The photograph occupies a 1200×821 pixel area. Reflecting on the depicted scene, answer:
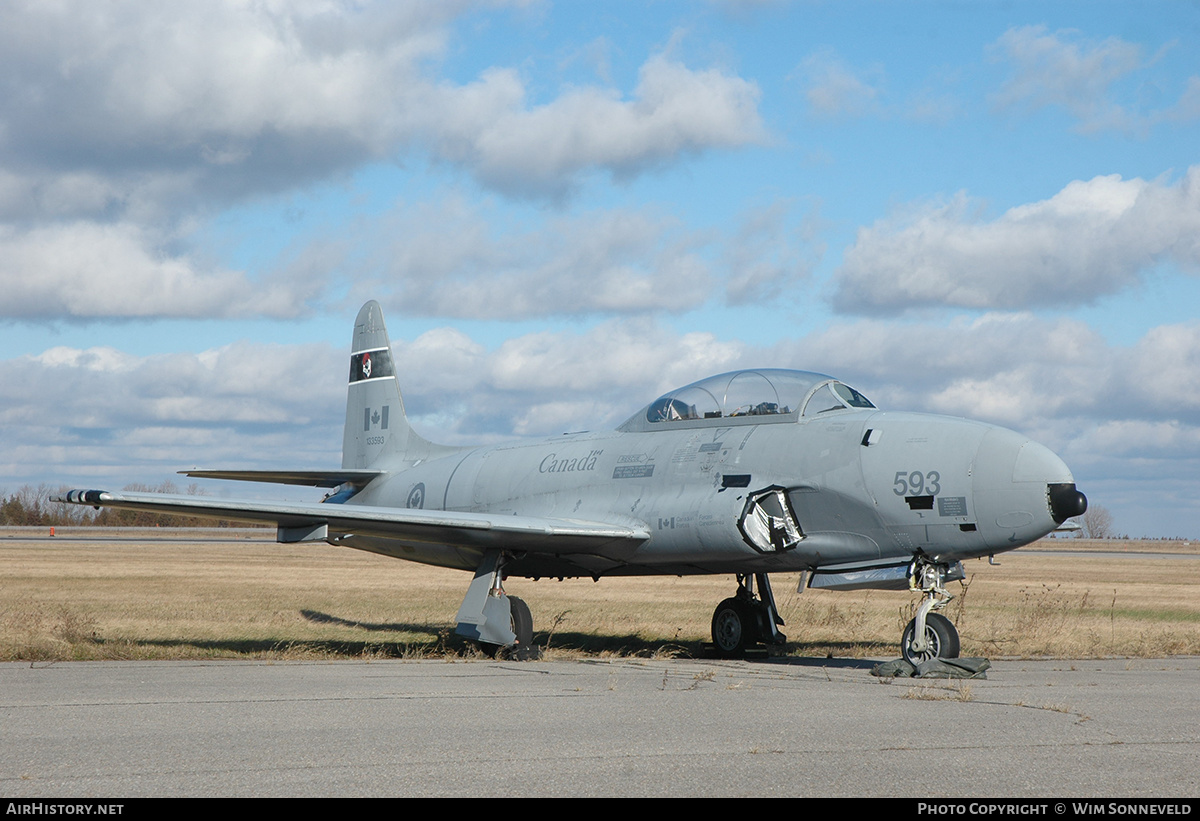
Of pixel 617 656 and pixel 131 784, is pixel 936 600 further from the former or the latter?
pixel 131 784

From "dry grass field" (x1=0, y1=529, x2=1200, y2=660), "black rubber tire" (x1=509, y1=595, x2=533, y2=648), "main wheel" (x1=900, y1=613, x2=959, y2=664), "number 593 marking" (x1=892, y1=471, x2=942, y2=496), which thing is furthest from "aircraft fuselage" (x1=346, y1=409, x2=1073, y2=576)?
"dry grass field" (x1=0, y1=529, x2=1200, y2=660)

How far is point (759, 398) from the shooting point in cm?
1395

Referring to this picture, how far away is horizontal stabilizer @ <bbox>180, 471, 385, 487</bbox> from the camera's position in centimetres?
1715

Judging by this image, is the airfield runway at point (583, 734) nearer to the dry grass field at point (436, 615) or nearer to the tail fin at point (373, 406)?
the dry grass field at point (436, 615)

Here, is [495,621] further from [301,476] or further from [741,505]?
[301,476]

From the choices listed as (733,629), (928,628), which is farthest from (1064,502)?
(733,629)

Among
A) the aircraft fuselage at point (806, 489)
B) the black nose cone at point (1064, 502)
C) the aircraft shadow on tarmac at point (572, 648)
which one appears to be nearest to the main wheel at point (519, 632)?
the aircraft shadow on tarmac at point (572, 648)

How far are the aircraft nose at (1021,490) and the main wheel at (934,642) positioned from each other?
3.82 ft

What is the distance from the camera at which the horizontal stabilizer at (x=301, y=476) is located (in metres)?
17.1

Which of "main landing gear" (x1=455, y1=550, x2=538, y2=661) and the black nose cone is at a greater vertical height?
the black nose cone

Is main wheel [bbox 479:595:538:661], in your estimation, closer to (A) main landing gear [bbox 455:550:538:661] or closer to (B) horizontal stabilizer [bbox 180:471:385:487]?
(A) main landing gear [bbox 455:550:538:661]

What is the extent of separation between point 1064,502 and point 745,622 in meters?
5.26

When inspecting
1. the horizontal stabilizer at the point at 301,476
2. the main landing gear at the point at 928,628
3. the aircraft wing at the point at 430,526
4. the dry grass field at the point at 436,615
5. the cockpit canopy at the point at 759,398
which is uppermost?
the cockpit canopy at the point at 759,398

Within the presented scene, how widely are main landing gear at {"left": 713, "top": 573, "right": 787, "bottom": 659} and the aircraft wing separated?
225 centimetres
